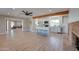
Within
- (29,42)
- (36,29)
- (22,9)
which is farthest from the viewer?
(36,29)

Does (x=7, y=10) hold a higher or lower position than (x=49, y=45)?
higher

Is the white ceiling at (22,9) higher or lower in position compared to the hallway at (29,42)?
higher

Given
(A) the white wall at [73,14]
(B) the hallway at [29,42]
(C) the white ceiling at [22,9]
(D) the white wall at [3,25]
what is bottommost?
(B) the hallway at [29,42]

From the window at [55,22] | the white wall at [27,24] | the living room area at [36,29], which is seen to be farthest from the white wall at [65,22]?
the white wall at [27,24]

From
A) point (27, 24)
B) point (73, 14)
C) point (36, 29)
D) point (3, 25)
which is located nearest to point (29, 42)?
point (36, 29)

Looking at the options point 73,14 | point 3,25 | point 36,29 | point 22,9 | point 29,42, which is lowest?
point 29,42

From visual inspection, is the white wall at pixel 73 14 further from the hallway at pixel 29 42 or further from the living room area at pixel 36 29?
the hallway at pixel 29 42

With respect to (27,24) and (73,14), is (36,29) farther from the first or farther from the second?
(73,14)

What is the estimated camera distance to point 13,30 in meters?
2.38

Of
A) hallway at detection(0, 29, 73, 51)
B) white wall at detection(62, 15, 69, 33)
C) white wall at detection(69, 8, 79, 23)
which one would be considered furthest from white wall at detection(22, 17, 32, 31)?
white wall at detection(69, 8, 79, 23)
